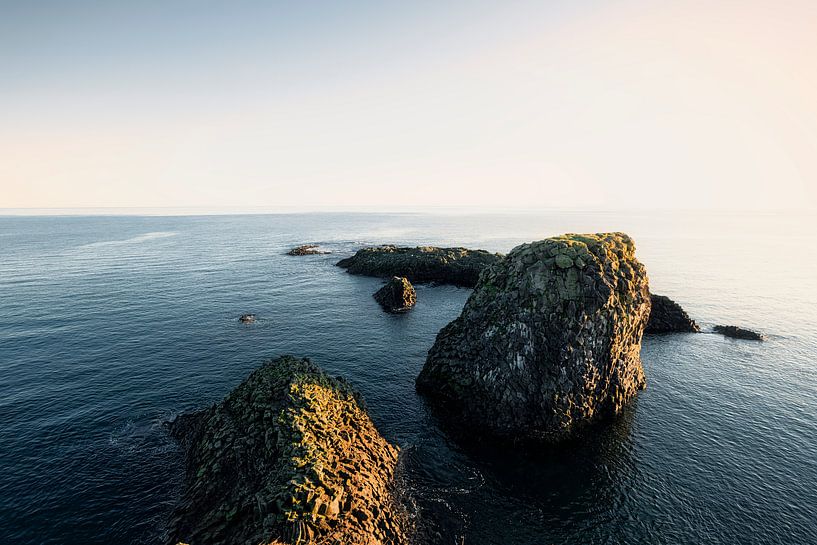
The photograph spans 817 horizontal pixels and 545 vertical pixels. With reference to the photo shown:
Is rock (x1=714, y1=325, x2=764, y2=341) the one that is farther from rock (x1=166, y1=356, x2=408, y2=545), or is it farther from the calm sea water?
rock (x1=166, y1=356, x2=408, y2=545)

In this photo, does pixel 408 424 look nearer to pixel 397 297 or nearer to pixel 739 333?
pixel 397 297

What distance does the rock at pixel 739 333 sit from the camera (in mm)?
66188

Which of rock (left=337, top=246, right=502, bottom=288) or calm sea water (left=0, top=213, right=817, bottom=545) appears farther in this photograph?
rock (left=337, top=246, right=502, bottom=288)

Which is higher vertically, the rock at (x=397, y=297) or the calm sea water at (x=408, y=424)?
the rock at (x=397, y=297)

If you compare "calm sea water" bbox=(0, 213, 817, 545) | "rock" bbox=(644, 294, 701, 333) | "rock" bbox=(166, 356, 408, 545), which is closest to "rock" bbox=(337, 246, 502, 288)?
"calm sea water" bbox=(0, 213, 817, 545)

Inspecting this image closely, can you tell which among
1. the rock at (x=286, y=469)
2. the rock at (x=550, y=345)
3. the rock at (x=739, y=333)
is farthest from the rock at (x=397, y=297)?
the rock at (x=739, y=333)

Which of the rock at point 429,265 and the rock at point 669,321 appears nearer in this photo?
the rock at point 669,321

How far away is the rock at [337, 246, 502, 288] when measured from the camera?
339 ft

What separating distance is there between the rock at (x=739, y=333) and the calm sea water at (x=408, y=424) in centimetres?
276

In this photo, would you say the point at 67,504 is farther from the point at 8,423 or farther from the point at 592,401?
the point at 592,401

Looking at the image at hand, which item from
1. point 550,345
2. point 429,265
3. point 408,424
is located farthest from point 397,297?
point 550,345

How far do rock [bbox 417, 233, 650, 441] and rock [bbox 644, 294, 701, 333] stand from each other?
104 ft

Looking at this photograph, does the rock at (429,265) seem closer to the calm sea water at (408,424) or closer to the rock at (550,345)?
the calm sea water at (408,424)

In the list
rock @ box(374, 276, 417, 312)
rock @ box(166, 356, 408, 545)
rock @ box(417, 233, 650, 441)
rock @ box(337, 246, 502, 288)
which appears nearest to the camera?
rock @ box(166, 356, 408, 545)
